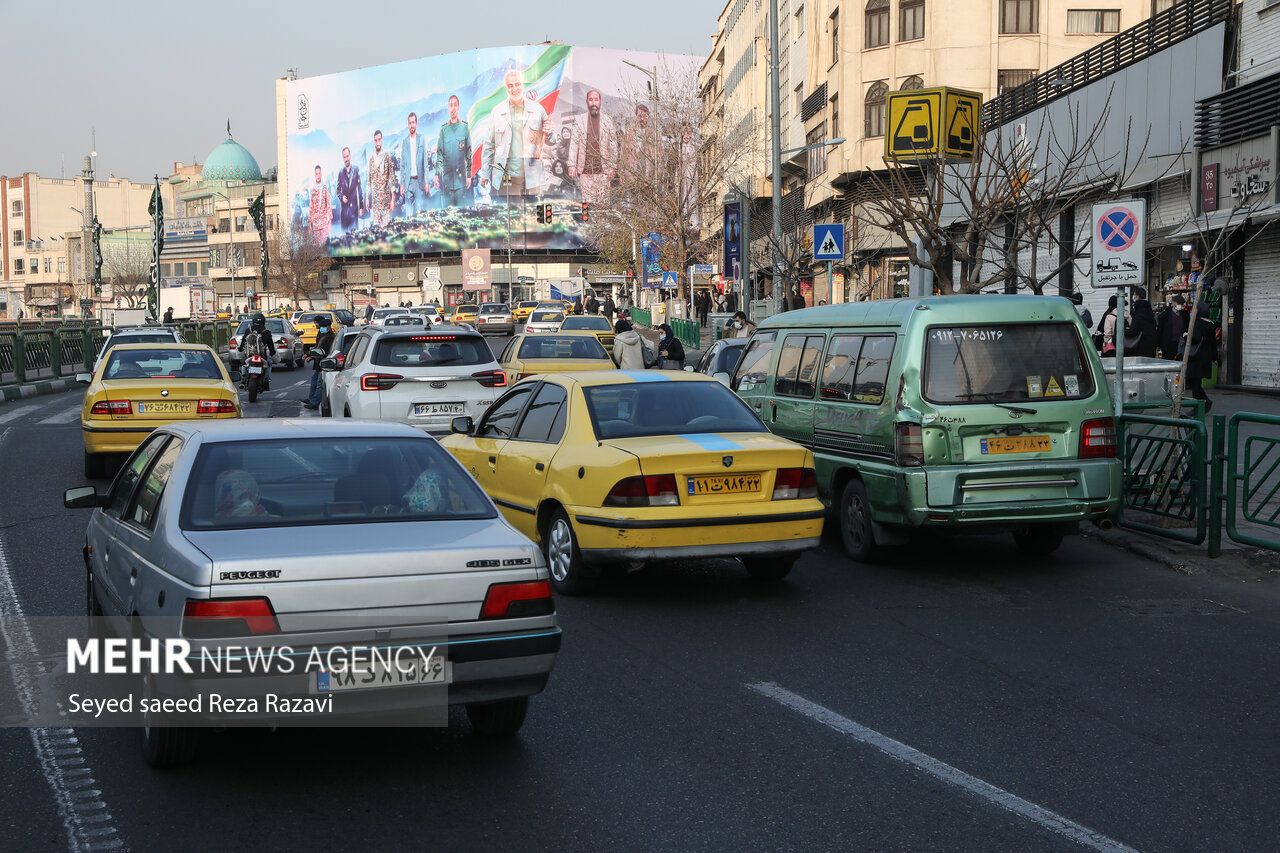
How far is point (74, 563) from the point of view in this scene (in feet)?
31.5

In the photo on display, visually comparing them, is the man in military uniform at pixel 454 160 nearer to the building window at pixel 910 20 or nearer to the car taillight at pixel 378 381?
the building window at pixel 910 20

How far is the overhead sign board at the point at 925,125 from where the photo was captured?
2092cm

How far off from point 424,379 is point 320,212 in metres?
130

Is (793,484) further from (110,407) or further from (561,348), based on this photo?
(561,348)

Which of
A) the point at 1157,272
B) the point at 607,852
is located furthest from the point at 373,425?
the point at 1157,272

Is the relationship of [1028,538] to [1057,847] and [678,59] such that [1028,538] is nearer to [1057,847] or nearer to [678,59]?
[1057,847]

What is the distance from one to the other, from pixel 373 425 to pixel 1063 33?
42.8 m

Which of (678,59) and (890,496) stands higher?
(678,59)

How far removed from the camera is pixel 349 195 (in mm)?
137250

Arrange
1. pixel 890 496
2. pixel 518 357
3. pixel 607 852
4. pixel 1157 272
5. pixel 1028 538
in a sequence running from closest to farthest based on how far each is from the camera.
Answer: pixel 607 852
pixel 890 496
pixel 1028 538
pixel 518 357
pixel 1157 272

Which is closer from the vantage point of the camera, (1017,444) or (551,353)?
(1017,444)

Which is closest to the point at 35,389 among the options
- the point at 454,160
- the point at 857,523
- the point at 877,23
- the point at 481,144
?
the point at 857,523

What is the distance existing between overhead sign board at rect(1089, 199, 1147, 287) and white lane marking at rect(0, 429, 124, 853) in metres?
8.89

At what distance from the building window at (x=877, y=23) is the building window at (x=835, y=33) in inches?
46.1
